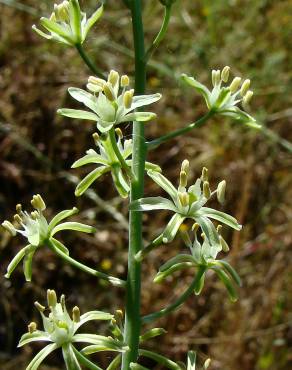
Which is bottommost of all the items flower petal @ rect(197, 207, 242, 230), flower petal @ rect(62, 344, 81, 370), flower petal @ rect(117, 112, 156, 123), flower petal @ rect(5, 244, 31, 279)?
flower petal @ rect(62, 344, 81, 370)

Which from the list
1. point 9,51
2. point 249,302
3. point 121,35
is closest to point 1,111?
point 9,51

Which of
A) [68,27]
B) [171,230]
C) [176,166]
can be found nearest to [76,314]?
[171,230]

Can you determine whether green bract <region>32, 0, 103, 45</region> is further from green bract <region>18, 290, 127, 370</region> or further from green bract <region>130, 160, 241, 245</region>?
green bract <region>18, 290, 127, 370</region>

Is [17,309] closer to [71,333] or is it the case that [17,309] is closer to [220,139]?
[220,139]


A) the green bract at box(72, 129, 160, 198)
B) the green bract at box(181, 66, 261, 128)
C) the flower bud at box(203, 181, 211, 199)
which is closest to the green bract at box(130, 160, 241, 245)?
the flower bud at box(203, 181, 211, 199)

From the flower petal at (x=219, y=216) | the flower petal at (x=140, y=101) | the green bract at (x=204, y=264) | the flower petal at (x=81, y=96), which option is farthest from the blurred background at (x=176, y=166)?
the flower petal at (x=140, y=101)
